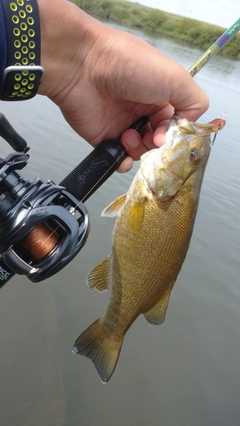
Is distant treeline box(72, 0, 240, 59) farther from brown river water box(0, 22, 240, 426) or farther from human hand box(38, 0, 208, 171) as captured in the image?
human hand box(38, 0, 208, 171)

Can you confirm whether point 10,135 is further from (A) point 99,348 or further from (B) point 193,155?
(A) point 99,348

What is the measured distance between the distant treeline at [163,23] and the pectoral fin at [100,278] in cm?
3526

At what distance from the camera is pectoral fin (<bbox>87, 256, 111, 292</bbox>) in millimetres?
1987

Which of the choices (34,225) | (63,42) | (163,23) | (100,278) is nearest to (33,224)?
(34,225)

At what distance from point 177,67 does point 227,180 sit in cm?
585

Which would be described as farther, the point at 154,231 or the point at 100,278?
the point at 100,278

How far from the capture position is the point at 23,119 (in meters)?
7.04

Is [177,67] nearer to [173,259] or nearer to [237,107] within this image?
[173,259]

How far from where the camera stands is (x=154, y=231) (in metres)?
1.86

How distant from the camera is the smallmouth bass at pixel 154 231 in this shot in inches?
72.9

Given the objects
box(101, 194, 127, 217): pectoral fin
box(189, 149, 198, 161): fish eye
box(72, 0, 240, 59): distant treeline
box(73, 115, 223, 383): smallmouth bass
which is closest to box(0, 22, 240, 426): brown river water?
box(73, 115, 223, 383): smallmouth bass

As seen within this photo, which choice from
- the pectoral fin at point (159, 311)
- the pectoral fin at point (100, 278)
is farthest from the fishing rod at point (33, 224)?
the pectoral fin at point (159, 311)

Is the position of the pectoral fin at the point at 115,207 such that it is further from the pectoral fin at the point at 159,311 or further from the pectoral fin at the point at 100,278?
the pectoral fin at the point at 159,311

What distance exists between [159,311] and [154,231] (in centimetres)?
43
